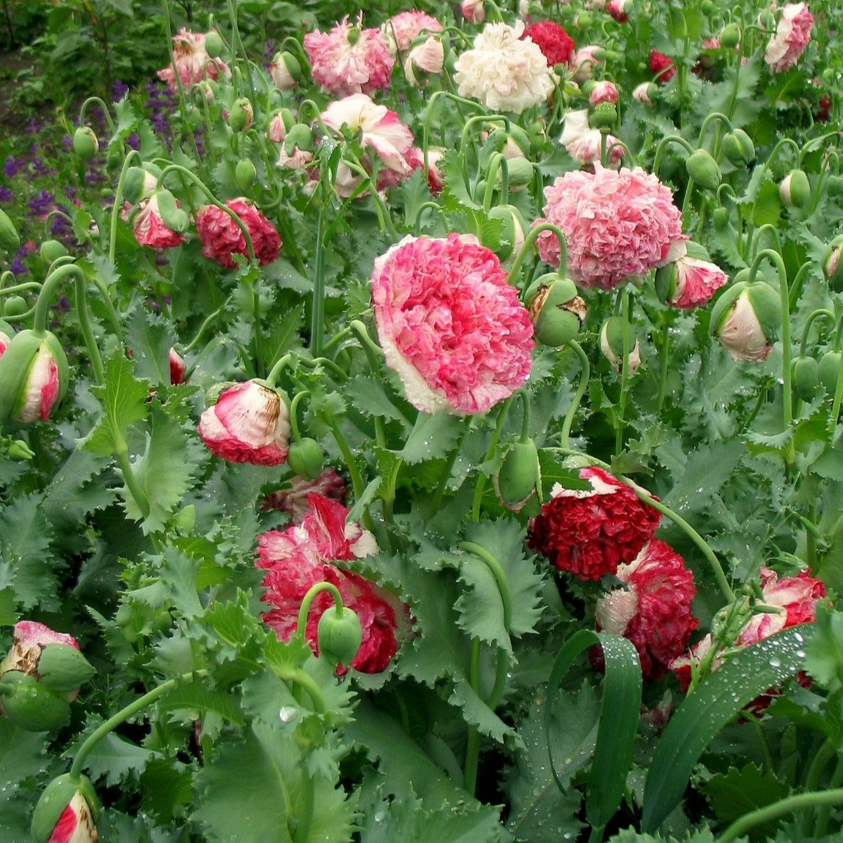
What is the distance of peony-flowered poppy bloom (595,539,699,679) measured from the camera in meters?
0.93

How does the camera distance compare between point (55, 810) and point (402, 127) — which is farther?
point (402, 127)

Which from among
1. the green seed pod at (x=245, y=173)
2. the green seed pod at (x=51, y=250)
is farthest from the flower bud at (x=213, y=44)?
the green seed pod at (x=51, y=250)

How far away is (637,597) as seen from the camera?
934 millimetres

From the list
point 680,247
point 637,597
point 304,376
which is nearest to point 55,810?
point 304,376

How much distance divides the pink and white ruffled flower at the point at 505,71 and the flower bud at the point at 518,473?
988 mm

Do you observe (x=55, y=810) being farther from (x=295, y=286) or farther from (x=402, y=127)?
(x=402, y=127)

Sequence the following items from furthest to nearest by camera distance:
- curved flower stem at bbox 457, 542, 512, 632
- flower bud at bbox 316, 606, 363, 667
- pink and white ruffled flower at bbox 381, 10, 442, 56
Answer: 1. pink and white ruffled flower at bbox 381, 10, 442, 56
2. curved flower stem at bbox 457, 542, 512, 632
3. flower bud at bbox 316, 606, 363, 667

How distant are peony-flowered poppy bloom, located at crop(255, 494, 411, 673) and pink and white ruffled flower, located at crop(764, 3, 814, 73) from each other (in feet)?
6.09

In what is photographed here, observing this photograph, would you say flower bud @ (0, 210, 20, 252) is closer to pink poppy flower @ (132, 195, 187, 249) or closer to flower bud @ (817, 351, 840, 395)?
pink poppy flower @ (132, 195, 187, 249)

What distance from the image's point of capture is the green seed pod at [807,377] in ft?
3.36

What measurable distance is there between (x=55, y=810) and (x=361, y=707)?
27 cm

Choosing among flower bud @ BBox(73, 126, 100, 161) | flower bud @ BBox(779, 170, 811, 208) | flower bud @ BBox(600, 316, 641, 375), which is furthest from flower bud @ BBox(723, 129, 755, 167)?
flower bud @ BBox(73, 126, 100, 161)

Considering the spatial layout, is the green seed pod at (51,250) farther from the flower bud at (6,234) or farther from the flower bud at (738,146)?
the flower bud at (738,146)

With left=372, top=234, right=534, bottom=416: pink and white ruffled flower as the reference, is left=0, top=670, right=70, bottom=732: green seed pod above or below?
below
